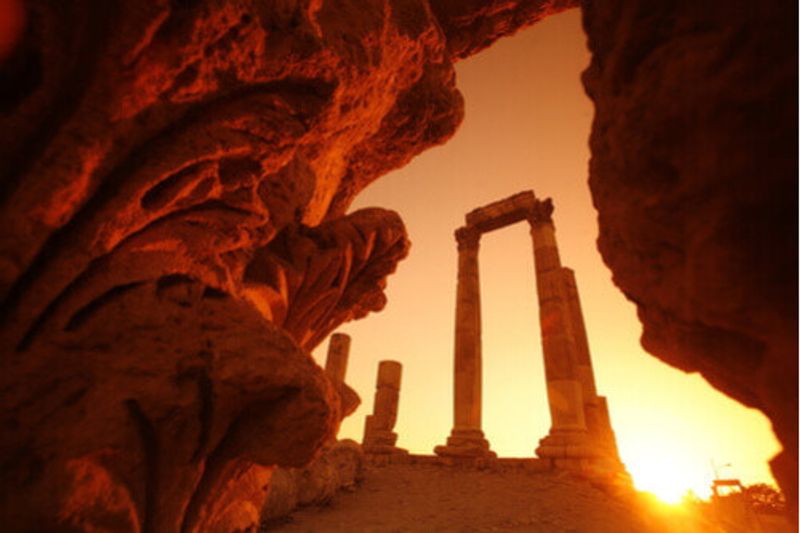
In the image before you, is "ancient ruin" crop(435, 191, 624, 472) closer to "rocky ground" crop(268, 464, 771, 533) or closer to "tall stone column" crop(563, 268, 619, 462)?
"tall stone column" crop(563, 268, 619, 462)

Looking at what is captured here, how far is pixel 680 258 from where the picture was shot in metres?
0.87

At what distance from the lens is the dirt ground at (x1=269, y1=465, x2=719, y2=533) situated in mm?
6531

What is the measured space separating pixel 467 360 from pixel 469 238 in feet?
18.9

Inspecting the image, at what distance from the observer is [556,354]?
1284 cm

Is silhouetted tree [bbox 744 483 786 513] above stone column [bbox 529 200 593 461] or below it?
below

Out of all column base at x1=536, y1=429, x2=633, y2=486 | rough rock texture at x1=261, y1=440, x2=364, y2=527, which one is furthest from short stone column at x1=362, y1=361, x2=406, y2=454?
column base at x1=536, y1=429, x2=633, y2=486

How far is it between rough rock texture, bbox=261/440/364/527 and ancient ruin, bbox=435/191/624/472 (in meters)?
4.25

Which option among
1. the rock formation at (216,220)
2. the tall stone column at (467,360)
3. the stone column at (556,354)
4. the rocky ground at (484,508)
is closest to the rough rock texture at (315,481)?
the rocky ground at (484,508)

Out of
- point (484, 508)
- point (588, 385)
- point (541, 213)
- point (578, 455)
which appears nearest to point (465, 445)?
point (578, 455)

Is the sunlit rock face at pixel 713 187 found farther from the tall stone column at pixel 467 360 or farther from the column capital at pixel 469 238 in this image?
the column capital at pixel 469 238

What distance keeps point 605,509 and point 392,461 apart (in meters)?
6.92

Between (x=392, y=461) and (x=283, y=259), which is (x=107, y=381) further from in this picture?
(x=392, y=461)

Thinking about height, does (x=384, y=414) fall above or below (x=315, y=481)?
above

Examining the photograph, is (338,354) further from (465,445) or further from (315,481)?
(315,481)
